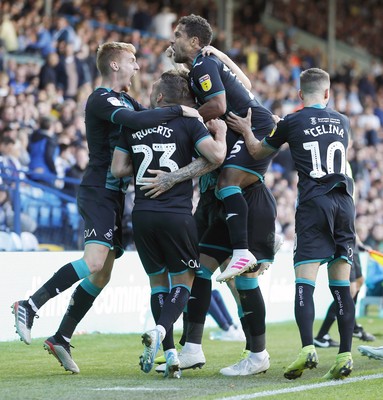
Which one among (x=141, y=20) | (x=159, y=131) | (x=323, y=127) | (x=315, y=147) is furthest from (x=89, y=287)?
(x=141, y=20)

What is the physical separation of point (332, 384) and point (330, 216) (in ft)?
3.92

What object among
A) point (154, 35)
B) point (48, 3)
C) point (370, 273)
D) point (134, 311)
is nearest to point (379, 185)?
point (370, 273)

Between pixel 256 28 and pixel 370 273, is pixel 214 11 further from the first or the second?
pixel 370 273

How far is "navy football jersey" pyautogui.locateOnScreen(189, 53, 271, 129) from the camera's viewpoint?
6834 mm

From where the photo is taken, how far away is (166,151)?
21.7 feet

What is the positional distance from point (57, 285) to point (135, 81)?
10.5 m

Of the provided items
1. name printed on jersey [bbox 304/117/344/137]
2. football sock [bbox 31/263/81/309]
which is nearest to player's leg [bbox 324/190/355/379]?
name printed on jersey [bbox 304/117/344/137]

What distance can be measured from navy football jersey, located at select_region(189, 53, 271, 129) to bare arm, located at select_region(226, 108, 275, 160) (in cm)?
10

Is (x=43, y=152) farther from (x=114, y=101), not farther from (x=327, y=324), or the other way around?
(x=114, y=101)

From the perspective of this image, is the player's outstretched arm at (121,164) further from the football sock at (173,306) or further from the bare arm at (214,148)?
the football sock at (173,306)

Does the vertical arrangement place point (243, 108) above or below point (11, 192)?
above

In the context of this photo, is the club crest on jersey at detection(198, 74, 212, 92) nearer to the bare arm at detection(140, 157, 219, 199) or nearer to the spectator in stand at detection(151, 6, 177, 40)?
the bare arm at detection(140, 157, 219, 199)

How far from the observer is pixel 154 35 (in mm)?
21109

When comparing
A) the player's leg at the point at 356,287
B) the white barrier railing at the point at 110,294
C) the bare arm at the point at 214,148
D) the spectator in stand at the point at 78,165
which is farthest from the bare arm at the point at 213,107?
the spectator in stand at the point at 78,165
